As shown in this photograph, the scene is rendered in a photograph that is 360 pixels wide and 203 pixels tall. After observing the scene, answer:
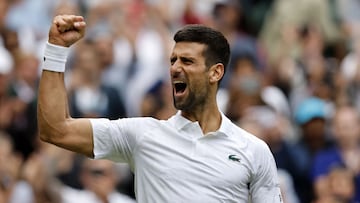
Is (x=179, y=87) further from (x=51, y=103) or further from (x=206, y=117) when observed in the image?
(x=51, y=103)

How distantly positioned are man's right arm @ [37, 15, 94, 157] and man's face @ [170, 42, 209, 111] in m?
0.55

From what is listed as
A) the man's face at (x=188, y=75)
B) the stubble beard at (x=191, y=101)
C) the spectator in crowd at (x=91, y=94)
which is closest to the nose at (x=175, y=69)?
the man's face at (x=188, y=75)

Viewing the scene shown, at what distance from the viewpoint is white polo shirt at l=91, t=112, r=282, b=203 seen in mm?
7023

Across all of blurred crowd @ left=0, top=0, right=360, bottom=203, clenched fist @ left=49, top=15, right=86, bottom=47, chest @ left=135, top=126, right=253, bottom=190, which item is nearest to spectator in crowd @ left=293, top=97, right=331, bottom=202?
blurred crowd @ left=0, top=0, right=360, bottom=203

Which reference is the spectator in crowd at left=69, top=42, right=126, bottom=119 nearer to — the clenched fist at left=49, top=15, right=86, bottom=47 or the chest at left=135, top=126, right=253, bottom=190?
the chest at left=135, top=126, right=253, bottom=190

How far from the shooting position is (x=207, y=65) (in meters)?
7.21

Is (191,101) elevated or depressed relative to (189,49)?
depressed

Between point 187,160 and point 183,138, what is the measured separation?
149 millimetres

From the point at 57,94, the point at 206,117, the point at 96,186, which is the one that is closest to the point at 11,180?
the point at 96,186

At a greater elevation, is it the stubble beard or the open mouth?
the open mouth

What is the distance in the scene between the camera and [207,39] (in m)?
7.19

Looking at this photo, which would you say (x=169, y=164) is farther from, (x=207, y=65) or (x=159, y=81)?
(x=159, y=81)

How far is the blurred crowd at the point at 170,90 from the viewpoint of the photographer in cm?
1143

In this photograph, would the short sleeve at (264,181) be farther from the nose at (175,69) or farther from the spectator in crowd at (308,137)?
the spectator in crowd at (308,137)
